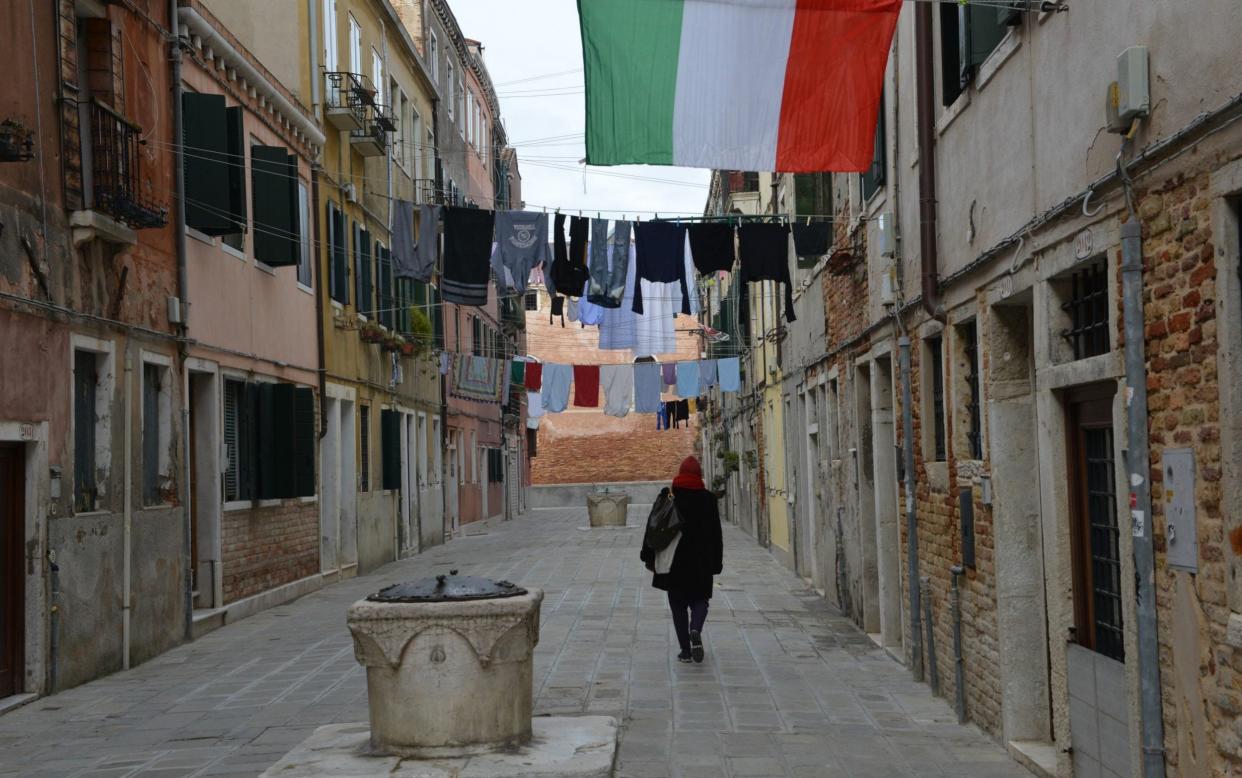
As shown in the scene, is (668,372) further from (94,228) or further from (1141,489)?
(1141,489)

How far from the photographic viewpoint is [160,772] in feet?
25.5

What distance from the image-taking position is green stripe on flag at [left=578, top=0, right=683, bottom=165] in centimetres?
817

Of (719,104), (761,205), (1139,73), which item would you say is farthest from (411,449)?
(1139,73)

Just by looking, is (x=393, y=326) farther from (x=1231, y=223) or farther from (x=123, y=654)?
(x=1231, y=223)

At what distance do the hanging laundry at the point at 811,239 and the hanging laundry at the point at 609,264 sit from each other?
248 centimetres

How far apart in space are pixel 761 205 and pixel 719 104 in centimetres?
1798

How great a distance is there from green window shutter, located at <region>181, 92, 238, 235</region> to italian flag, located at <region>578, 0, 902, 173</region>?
625 cm

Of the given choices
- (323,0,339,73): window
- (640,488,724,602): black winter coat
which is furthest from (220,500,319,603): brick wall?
(323,0,339,73): window

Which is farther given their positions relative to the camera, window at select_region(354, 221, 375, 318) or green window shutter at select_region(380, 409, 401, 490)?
green window shutter at select_region(380, 409, 401, 490)

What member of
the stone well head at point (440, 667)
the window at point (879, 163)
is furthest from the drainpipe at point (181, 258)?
the stone well head at point (440, 667)

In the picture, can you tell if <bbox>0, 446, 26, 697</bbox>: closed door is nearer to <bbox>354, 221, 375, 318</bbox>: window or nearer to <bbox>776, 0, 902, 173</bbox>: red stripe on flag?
<bbox>776, 0, 902, 173</bbox>: red stripe on flag

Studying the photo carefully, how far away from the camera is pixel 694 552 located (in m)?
11.6

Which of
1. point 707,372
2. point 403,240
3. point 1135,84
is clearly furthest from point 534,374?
point 1135,84

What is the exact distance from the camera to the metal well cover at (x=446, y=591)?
24.1 ft
